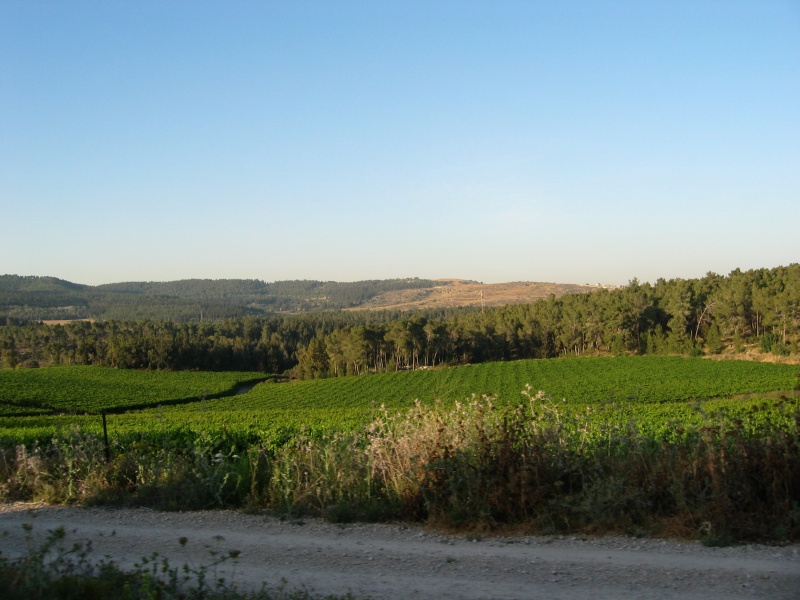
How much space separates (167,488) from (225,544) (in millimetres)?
2230

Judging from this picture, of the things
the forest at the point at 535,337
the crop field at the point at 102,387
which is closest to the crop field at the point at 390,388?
the crop field at the point at 102,387

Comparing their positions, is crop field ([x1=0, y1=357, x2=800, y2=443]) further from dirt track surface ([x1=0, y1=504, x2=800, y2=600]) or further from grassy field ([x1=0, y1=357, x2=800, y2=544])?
dirt track surface ([x1=0, y1=504, x2=800, y2=600])

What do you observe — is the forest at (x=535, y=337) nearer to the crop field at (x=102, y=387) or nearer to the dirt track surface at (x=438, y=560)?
the crop field at (x=102, y=387)

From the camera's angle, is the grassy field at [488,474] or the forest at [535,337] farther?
the forest at [535,337]

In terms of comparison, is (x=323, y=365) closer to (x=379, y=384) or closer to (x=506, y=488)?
(x=379, y=384)

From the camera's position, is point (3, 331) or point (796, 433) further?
point (3, 331)

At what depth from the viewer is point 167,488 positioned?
843cm

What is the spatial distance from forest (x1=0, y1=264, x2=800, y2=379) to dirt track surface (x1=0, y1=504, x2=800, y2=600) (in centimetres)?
8034

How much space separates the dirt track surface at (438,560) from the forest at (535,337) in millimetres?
80342

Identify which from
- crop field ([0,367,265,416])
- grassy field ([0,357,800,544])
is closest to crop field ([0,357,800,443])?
crop field ([0,367,265,416])

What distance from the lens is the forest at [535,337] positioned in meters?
84.1

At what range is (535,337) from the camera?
106 metres

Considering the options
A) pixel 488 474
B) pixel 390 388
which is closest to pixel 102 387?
pixel 390 388

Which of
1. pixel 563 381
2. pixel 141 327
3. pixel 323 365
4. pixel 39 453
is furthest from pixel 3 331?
pixel 39 453
